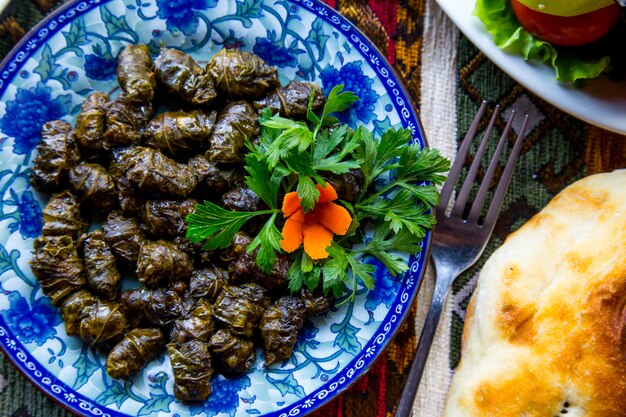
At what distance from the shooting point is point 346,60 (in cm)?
359

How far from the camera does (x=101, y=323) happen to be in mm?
3281

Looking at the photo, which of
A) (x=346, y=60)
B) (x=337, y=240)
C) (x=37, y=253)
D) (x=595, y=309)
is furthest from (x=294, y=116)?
(x=595, y=309)

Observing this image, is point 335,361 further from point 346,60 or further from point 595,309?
point 346,60

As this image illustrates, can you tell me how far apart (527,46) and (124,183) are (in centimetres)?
230

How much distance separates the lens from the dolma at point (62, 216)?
3361 mm

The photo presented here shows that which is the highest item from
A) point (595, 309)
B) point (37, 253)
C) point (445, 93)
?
point (37, 253)

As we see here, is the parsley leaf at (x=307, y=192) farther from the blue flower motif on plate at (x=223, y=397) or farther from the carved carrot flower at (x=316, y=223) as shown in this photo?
the blue flower motif on plate at (x=223, y=397)

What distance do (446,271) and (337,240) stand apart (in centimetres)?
74

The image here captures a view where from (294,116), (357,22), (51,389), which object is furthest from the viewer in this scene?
(357,22)

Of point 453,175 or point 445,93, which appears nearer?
point 453,175

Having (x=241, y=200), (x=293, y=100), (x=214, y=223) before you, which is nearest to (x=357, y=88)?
(x=293, y=100)

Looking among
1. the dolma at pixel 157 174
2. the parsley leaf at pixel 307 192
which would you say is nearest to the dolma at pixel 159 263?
the dolma at pixel 157 174

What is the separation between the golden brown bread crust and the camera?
3.30m

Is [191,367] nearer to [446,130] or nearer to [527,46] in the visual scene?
[446,130]
